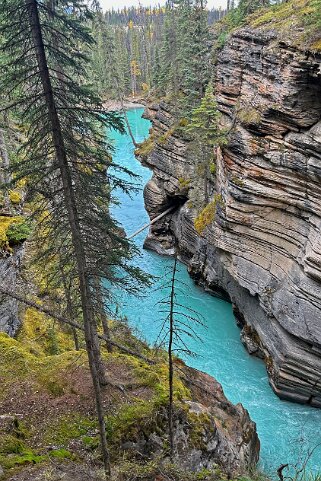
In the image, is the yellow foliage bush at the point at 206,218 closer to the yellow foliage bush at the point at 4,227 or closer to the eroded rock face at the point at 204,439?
the eroded rock face at the point at 204,439

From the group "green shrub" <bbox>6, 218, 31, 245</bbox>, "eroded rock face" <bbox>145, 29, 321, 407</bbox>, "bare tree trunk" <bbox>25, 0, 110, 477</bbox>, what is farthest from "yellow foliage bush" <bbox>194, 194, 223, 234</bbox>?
"bare tree trunk" <bbox>25, 0, 110, 477</bbox>

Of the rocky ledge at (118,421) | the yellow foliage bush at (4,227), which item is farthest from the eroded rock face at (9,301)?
the rocky ledge at (118,421)

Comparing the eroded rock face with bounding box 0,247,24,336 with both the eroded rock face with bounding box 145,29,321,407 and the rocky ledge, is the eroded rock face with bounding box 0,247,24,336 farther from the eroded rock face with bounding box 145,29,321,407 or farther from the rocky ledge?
the eroded rock face with bounding box 145,29,321,407

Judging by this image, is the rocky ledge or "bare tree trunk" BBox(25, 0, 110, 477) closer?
"bare tree trunk" BBox(25, 0, 110, 477)

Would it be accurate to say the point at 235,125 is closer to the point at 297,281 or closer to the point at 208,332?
the point at 297,281

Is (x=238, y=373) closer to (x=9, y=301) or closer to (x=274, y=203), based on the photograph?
(x=274, y=203)

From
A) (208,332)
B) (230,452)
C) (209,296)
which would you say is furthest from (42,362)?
(209,296)
